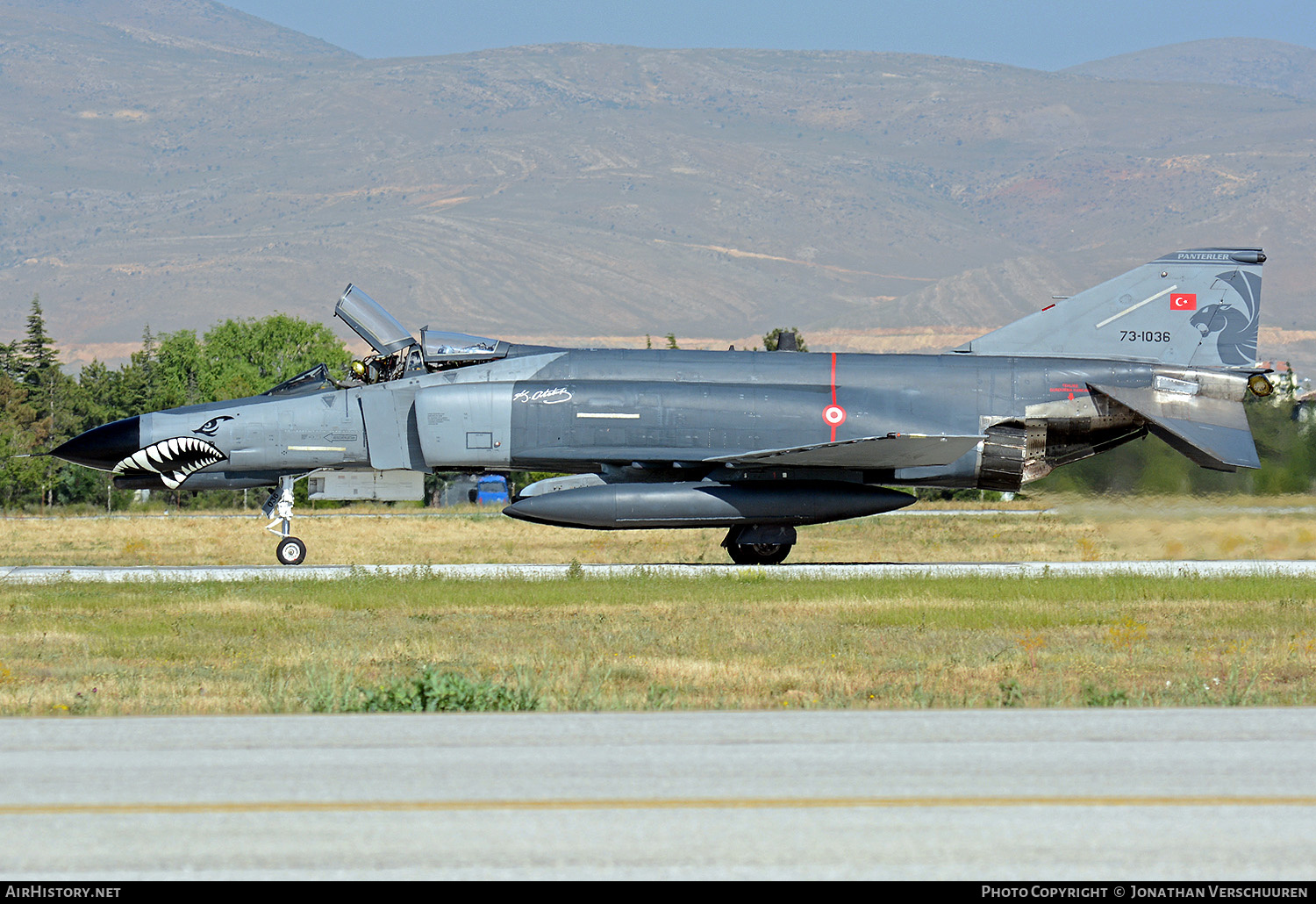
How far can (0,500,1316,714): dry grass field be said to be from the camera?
10516 millimetres

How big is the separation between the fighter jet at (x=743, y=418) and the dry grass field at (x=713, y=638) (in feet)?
4.86

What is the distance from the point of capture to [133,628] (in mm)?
14422

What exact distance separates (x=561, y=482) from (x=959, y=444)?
5.73m

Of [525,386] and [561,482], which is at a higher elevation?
[525,386]

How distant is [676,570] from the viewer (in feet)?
67.6

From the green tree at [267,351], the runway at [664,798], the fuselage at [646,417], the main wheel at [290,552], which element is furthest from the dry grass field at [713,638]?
the green tree at [267,351]

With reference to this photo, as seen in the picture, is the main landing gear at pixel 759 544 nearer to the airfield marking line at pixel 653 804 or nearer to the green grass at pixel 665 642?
the green grass at pixel 665 642

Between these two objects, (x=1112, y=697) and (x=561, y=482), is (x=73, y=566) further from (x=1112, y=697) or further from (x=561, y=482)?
(x=1112, y=697)

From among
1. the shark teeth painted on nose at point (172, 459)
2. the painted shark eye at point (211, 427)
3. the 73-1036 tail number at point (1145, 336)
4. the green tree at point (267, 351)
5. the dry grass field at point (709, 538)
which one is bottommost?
the dry grass field at point (709, 538)

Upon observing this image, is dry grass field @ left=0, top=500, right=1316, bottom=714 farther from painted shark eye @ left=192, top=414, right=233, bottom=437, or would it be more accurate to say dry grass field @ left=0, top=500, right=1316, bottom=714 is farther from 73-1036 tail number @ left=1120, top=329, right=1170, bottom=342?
painted shark eye @ left=192, top=414, right=233, bottom=437

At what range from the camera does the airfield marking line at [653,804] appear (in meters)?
6.58

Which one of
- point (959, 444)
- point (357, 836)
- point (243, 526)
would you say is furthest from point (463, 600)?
point (243, 526)
